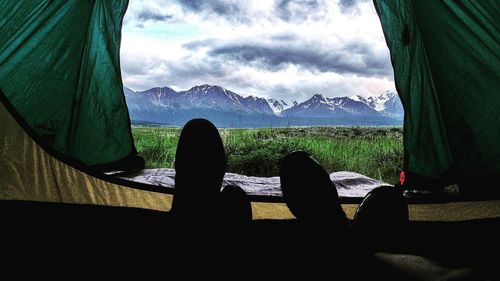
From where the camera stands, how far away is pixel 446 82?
1964 millimetres

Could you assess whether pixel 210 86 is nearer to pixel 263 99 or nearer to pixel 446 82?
pixel 263 99

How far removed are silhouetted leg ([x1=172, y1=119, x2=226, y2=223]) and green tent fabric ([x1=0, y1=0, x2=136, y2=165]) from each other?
3.67ft

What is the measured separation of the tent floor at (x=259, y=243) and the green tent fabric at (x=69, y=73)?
0.72 metres

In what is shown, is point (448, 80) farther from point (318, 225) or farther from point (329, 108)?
point (329, 108)

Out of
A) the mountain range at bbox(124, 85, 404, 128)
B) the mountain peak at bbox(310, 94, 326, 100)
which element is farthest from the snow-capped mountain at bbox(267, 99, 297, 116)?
the mountain peak at bbox(310, 94, 326, 100)

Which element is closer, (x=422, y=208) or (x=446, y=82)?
(x=422, y=208)

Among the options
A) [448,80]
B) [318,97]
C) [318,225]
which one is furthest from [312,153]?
[318,97]

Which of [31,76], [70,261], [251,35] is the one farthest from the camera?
[251,35]

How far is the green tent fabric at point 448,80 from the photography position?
1840mm

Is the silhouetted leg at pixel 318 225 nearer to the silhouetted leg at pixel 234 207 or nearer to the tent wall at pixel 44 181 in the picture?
the silhouetted leg at pixel 234 207

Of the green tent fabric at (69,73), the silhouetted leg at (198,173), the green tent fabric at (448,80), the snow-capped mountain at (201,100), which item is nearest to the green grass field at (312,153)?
the green tent fabric at (448,80)

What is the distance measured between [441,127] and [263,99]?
176621 mm

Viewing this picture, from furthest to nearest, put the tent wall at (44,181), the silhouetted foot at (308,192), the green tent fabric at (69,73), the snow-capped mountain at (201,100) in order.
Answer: the snow-capped mountain at (201,100) → the green tent fabric at (69,73) → the tent wall at (44,181) → the silhouetted foot at (308,192)

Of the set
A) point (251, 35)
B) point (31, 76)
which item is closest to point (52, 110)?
point (31, 76)
